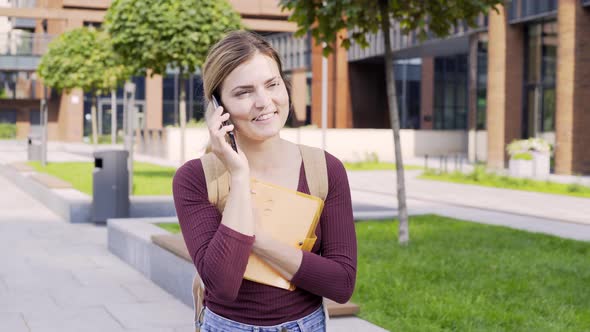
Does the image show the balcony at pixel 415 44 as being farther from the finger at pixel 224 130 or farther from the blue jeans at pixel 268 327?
the finger at pixel 224 130

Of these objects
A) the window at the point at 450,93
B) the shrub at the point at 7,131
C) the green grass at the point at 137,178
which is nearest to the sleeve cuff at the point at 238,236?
the green grass at the point at 137,178

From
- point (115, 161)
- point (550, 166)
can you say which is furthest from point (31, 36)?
point (115, 161)

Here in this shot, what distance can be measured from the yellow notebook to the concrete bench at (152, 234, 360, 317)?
11.2ft

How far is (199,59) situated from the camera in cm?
1980

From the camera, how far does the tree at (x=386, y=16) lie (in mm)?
9500

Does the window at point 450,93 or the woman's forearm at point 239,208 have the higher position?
the window at point 450,93

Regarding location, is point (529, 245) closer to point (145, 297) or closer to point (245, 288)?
point (145, 297)

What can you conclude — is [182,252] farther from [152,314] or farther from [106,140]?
[106,140]

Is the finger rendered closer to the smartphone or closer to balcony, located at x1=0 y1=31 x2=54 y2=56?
the smartphone

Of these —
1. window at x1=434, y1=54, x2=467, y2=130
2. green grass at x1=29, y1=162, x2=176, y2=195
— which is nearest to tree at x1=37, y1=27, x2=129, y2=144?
green grass at x1=29, y1=162, x2=176, y2=195

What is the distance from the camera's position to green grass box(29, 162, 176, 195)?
17141mm

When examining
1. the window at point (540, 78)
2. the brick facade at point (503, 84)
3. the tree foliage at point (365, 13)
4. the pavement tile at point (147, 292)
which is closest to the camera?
the pavement tile at point (147, 292)

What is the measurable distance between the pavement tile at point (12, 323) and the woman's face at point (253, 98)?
15.0 feet

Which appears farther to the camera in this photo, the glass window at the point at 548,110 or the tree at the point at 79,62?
the tree at the point at 79,62
